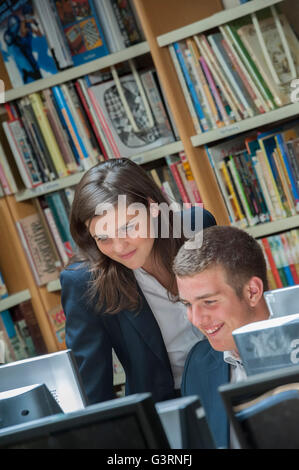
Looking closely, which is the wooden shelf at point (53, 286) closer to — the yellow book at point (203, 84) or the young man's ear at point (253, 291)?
the yellow book at point (203, 84)

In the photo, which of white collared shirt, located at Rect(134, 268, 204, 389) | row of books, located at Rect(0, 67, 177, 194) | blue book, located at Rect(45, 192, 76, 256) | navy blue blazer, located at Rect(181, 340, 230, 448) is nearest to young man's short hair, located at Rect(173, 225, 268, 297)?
navy blue blazer, located at Rect(181, 340, 230, 448)

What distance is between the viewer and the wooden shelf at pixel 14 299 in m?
3.00

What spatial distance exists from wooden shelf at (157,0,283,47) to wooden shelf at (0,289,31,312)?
1201 mm

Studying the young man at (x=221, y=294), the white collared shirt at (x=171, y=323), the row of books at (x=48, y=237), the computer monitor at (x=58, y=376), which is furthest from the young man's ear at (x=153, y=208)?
the row of books at (x=48, y=237)

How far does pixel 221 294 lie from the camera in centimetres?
158

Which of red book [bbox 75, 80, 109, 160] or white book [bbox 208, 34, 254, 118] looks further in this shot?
red book [bbox 75, 80, 109, 160]

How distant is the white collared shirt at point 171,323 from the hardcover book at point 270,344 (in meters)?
0.90

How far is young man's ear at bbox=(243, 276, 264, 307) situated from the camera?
159cm

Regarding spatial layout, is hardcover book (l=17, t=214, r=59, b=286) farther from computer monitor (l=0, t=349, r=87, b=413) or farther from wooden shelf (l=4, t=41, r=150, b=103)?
computer monitor (l=0, t=349, r=87, b=413)

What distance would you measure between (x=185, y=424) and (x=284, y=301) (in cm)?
39

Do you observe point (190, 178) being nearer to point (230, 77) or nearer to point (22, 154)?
point (230, 77)

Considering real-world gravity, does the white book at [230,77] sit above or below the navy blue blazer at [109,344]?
above

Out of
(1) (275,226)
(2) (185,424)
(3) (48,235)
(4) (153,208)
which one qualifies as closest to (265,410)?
(2) (185,424)
